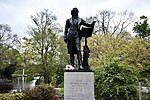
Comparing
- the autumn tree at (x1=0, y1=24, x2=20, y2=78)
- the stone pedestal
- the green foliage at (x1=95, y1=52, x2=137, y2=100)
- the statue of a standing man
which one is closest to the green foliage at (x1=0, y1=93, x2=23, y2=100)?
the green foliage at (x1=95, y1=52, x2=137, y2=100)

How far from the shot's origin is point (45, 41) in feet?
90.4

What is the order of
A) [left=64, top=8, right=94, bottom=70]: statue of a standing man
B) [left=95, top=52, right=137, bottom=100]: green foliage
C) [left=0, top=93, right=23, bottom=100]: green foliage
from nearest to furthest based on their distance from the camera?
1. [left=64, top=8, right=94, bottom=70]: statue of a standing man
2. [left=95, top=52, right=137, bottom=100]: green foliage
3. [left=0, top=93, right=23, bottom=100]: green foliage

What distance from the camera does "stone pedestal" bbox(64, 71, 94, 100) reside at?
8023mm

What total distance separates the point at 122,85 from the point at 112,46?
1307cm

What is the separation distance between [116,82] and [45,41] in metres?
16.3

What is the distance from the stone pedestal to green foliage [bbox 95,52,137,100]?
12.8 ft

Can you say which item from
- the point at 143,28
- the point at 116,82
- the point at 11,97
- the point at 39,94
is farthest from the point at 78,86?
the point at 143,28

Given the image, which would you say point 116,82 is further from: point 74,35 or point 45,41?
point 45,41

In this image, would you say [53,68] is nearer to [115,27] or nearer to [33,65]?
[33,65]

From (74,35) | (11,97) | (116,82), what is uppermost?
(74,35)

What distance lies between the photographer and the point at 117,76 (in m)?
11.9

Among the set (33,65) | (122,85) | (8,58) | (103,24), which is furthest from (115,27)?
(122,85)

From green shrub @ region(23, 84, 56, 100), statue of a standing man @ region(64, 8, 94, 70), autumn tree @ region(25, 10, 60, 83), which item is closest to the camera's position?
statue of a standing man @ region(64, 8, 94, 70)

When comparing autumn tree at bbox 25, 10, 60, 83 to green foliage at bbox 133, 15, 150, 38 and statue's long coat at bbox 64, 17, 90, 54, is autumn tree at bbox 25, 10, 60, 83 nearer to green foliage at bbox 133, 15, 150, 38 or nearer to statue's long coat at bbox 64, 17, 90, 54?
green foliage at bbox 133, 15, 150, 38
